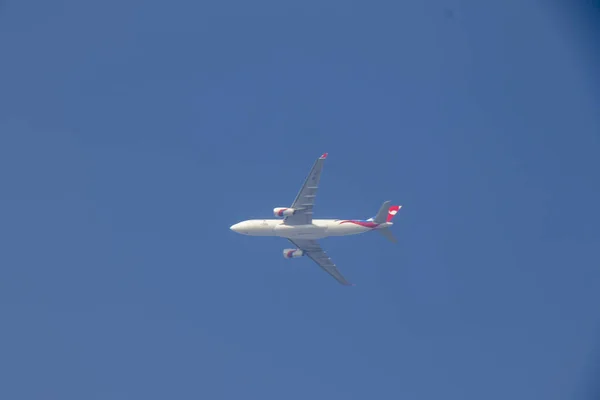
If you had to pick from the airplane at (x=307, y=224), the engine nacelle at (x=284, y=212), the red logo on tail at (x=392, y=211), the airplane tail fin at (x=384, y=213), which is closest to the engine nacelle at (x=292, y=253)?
the airplane at (x=307, y=224)

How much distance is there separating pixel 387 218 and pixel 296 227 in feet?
36.4

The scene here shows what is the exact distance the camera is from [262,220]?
91.8 meters

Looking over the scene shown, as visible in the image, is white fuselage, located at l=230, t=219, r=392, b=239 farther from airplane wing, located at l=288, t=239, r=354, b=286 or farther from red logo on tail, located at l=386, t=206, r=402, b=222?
airplane wing, located at l=288, t=239, r=354, b=286

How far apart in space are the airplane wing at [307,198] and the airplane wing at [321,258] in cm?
798

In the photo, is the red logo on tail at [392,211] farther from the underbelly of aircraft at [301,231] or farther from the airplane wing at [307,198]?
the airplane wing at [307,198]

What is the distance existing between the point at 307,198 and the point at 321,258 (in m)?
13.1

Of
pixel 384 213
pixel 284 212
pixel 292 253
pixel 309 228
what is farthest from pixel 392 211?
pixel 292 253

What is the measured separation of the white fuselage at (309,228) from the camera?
90.1 meters

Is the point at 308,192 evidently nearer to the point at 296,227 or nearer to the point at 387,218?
→ the point at 296,227

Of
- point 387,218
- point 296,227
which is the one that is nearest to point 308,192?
point 296,227

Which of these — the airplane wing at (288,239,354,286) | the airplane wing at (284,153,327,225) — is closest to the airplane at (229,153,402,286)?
the airplane wing at (284,153,327,225)

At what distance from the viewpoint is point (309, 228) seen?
89.9 meters

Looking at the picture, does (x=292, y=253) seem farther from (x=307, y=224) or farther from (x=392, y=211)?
(x=392, y=211)

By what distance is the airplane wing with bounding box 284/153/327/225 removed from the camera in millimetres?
87062
